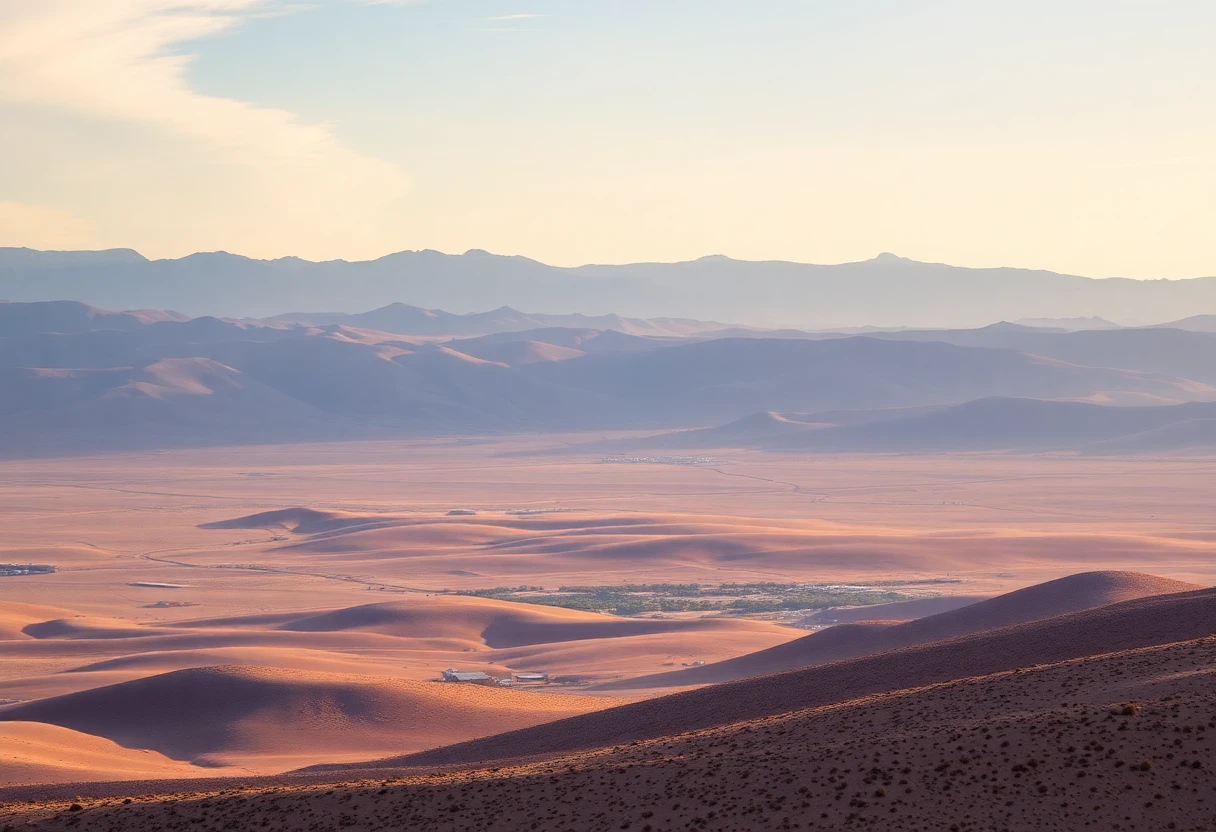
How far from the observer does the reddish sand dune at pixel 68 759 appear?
26.3 m

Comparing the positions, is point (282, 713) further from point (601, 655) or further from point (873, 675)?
point (873, 675)

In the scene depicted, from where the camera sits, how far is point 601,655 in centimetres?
4334

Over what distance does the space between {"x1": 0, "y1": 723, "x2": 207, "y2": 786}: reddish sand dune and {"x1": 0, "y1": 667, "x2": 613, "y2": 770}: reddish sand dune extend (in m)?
1.09

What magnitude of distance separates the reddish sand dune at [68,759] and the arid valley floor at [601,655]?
0.13 meters

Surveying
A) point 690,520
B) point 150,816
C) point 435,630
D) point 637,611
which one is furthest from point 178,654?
point 690,520

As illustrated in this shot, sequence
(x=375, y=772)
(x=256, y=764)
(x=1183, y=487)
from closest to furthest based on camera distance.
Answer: (x=375, y=772) → (x=256, y=764) → (x=1183, y=487)

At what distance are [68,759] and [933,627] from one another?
20702mm

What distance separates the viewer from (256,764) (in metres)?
30.3

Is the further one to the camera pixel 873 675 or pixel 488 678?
pixel 488 678

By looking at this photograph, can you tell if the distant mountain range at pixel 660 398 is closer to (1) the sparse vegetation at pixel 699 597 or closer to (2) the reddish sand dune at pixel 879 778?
(1) the sparse vegetation at pixel 699 597

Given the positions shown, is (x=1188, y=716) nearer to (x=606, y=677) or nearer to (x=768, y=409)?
(x=606, y=677)

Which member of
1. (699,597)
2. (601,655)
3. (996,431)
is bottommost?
(699,597)

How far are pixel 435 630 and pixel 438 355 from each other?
149260mm

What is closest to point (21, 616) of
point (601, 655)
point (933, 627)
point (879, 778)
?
point (601, 655)
